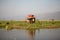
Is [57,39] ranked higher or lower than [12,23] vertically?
lower

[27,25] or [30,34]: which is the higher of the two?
[27,25]

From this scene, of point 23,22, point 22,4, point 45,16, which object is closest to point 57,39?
point 45,16

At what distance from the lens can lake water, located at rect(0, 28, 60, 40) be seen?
3.00 metres

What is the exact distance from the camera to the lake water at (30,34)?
3004 millimetres

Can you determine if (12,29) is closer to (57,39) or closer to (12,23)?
(12,23)

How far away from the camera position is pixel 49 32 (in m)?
3.04

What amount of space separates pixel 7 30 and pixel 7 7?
402 mm

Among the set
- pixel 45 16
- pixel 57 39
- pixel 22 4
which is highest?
pixel 22 4

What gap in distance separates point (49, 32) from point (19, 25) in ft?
1.77

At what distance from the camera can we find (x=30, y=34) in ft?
9.84

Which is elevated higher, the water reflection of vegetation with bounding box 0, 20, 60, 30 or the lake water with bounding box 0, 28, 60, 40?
the water reflection of vegetation with bounding box 0, 20, 60, 30

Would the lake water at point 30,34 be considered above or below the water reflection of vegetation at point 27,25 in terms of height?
below

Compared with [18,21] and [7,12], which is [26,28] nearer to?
[18,21]

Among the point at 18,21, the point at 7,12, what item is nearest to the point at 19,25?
the point at 18,21
